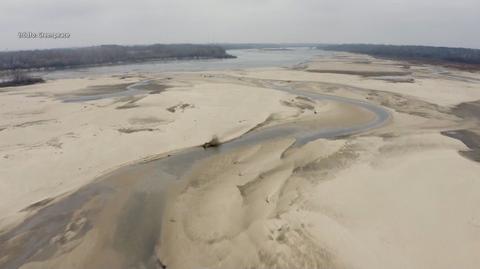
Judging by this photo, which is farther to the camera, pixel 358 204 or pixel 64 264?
pixel 358 204

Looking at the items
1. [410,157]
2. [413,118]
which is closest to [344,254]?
[410,157]

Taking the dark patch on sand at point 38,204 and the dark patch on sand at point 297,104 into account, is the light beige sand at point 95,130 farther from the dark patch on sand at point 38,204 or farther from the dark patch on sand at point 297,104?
the dark patch on sand at point 297,104

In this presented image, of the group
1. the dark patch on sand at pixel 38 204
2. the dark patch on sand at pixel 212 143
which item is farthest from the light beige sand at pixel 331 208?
the dark patch on sand at pixel 38 204

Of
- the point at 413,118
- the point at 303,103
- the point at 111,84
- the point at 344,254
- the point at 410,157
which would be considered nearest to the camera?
the point at 344,254

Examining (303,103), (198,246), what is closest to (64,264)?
(198,246)

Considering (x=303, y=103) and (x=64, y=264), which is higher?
(x=303, y=103)

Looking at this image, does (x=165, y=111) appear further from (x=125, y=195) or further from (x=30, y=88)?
(x=30, y=88)

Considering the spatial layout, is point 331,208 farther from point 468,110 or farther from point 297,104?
point 468,110

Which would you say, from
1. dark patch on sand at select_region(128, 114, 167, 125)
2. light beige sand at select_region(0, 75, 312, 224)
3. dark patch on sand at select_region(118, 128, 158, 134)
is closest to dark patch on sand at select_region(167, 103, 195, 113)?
light beige sand at select_region(0, 75, 312, 224)

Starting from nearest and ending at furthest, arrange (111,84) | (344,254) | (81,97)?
1. (344,254)
2. (81,97)
3. (111,84)

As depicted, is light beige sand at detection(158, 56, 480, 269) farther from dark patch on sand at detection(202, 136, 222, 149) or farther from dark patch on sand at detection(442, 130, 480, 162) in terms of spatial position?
dark patch on sand at detection(202, 136, 222, 149)
